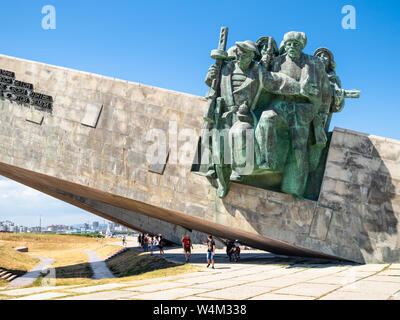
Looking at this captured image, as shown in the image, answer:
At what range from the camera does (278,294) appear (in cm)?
691

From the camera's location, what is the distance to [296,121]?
38.8 feet

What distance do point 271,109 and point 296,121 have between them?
85 centimetres

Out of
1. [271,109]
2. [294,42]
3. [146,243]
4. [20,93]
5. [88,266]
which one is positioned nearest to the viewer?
[294,42]

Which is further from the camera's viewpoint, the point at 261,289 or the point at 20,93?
the point at 20,93

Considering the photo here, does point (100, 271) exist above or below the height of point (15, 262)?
above

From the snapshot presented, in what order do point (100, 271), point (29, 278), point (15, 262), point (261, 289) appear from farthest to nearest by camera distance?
point (15, 262) → point (100, 271) → point (29, 278) → point (261, 289)

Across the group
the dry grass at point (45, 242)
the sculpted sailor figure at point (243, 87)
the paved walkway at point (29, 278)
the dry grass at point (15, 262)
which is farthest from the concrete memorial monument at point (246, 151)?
the dry grass at point (45, 242)

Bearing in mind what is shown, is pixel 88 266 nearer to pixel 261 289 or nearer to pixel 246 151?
pixel 246 151

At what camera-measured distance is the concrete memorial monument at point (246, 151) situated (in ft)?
38.5

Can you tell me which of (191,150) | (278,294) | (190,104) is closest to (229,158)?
(191,150)

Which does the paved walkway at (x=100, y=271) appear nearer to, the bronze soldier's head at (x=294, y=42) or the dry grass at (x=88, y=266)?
the dry grass at (x=88, y=266)

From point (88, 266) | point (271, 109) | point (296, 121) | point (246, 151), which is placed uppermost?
point (271, 109)

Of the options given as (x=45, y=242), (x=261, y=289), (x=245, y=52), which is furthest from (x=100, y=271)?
(x=45, y=242)
